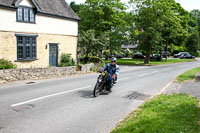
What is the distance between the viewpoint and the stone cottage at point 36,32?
18219 millimetres

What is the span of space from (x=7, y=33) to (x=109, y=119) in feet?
49.0

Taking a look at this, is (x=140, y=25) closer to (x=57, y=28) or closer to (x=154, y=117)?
(x=57, y=28)

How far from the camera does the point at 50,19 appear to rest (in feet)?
72.6

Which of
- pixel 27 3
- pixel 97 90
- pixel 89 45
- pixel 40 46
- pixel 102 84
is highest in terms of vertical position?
pixel 27 3

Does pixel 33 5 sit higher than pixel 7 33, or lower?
higher

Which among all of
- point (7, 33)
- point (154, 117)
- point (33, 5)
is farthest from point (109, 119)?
point (33, 5)

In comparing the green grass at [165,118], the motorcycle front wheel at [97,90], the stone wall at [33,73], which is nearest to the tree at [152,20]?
the stone wall at [33,73]

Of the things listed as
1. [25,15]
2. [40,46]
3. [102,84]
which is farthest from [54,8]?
[102,84]

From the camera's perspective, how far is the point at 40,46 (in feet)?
69.6

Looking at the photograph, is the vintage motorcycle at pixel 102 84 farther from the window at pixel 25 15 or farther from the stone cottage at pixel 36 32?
the window at pixel 25 15

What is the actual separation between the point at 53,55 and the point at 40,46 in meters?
2.12

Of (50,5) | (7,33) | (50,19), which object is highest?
(50,5)

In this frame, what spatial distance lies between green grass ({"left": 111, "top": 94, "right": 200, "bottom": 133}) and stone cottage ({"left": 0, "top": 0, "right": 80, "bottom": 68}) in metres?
12.4

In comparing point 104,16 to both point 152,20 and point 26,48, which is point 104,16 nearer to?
point 152,20
